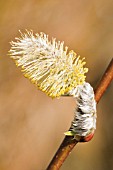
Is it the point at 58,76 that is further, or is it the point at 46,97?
the point at 46,97

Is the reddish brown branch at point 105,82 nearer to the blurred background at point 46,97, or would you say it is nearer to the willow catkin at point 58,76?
the willow catkin at point 58,76

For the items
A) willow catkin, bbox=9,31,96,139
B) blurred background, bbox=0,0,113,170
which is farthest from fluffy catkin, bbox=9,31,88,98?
blurred background, bbox=0,0,113,170

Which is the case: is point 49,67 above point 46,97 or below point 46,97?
above

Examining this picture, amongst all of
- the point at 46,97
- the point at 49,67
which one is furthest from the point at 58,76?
the point at 46,97

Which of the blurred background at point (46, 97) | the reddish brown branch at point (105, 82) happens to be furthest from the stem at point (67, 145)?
the blurred background at point (46, 97)

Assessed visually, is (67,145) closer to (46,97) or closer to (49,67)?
(49,67)

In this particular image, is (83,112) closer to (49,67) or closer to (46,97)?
(49,67)

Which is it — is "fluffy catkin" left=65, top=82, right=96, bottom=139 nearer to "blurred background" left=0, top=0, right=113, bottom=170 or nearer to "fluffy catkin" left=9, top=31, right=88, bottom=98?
"fluffy catkin" left=9, top=31, right=88, bottom=98

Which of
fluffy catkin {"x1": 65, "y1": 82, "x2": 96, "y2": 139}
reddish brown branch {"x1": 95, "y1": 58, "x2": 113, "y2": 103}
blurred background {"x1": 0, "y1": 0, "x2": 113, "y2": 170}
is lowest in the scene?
blurred background {"x1": 0, "y1": 0, "x2": 113, "y2": 170}

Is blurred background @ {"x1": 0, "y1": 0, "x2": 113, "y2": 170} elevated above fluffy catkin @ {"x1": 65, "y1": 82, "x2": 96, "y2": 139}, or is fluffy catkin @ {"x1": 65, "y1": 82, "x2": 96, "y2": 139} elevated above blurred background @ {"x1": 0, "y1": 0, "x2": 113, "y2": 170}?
fluffy catkin @ {"x1": 65, "y1": 82, "x2": 96, "y2": 139}
